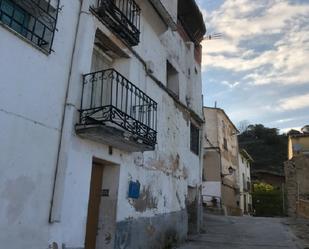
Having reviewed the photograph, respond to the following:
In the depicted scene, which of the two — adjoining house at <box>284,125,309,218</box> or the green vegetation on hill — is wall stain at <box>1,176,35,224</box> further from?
the green vegetation on hill

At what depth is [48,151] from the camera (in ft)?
16.6

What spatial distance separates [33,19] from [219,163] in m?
21.1

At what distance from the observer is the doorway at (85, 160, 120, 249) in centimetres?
652

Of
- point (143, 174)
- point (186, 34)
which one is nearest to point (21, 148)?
point (143, 174)

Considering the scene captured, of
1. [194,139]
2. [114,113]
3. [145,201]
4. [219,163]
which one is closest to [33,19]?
[114,113]

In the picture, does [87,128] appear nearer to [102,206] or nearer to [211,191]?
[102,206]

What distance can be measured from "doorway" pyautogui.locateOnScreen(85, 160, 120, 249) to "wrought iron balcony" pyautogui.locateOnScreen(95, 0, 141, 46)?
2.71m

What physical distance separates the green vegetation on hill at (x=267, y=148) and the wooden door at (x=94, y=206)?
115 feet

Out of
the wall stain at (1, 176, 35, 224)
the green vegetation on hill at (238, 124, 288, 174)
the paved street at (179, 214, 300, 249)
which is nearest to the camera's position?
the wall stain at (1, 176, 35, 224)

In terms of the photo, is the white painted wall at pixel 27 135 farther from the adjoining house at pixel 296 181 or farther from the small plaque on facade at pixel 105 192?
the adjoining house at pixel 296 181

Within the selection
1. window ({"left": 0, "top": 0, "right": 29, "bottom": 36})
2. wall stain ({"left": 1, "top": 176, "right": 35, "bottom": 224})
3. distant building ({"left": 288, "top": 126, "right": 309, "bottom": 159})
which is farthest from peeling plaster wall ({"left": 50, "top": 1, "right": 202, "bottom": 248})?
distant building ({"left": 288, "top": 126, "right": 309, "bottom": 159})

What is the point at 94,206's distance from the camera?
6684mm

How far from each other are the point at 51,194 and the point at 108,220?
1925 millimetres

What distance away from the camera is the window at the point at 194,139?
1212 cm
